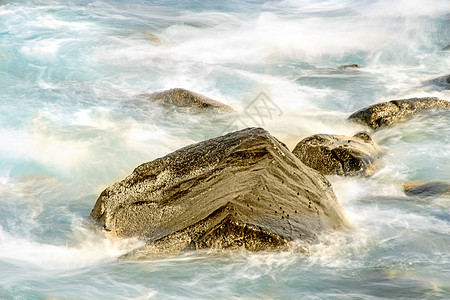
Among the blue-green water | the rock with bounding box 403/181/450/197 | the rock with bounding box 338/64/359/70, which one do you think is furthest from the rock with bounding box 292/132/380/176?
the rock with bounding box 338/64/359/70

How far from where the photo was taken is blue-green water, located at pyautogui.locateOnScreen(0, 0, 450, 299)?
4953 millimetres

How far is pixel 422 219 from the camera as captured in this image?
6.21 m

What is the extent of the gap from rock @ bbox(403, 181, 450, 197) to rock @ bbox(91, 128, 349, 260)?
5.19ft

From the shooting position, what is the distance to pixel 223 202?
5.21m

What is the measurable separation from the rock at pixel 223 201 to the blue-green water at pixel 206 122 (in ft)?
0.56

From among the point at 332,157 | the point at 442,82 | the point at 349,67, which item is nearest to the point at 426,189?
the point at 332,157

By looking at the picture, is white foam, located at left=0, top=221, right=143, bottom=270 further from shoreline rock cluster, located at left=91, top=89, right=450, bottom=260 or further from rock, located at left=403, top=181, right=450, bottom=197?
rock, located at left=403, top=181, right=450, bottom=197

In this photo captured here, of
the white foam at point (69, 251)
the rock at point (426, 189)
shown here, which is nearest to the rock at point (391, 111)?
the rock at point (426, 189)

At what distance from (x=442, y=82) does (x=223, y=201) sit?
8.89 metres

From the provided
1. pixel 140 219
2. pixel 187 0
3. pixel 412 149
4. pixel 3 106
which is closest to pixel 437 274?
pixel 140 219

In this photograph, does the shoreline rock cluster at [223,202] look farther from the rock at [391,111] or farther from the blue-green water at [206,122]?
the rock at [391,111]

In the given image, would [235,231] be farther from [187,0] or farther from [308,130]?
[187,0]

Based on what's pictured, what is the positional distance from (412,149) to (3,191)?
624cm

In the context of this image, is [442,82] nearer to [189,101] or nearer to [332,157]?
[189,101]
